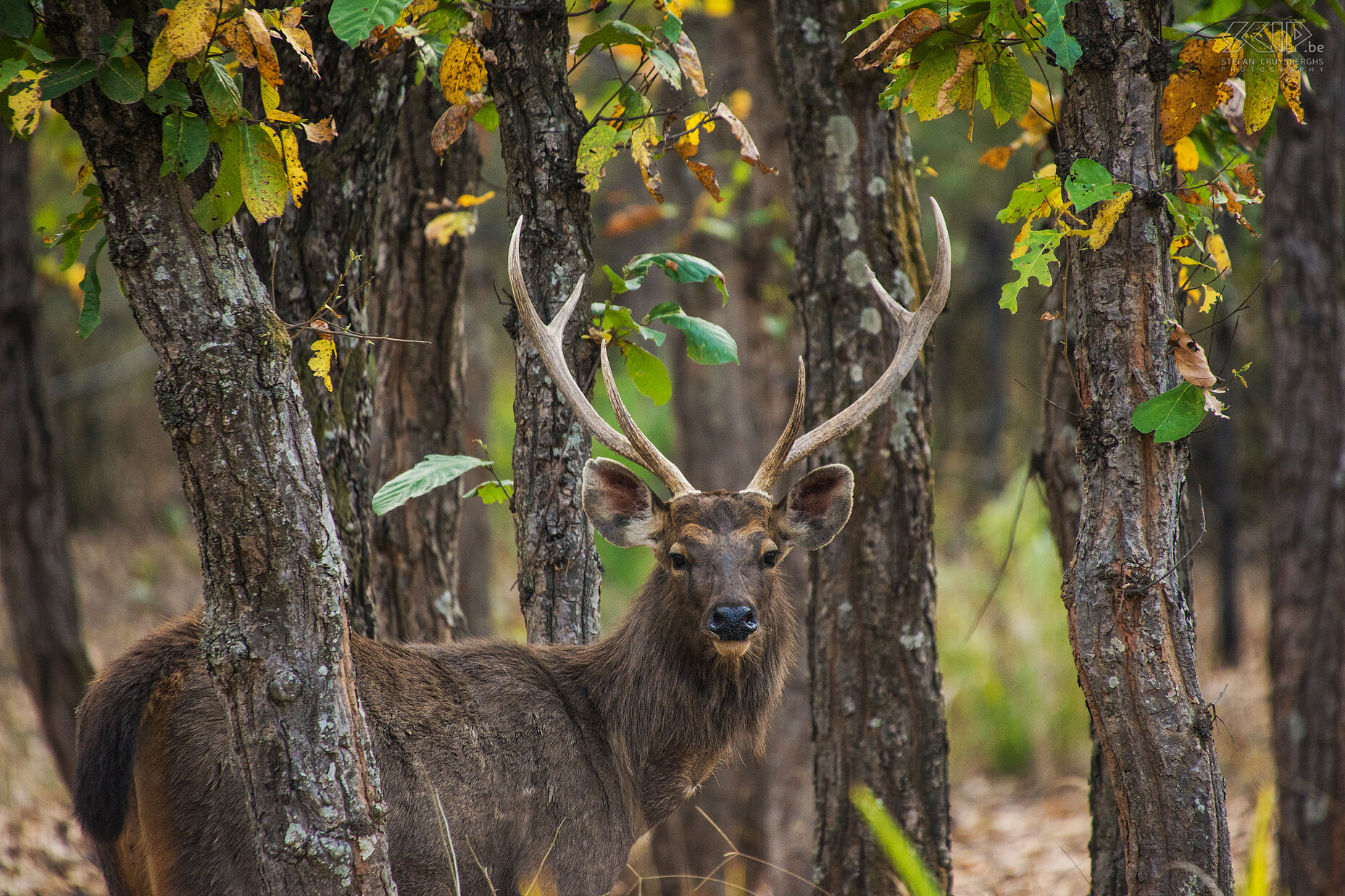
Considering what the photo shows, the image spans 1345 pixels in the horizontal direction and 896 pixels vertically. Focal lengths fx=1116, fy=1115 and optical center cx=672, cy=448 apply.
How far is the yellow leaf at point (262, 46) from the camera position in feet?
8.86

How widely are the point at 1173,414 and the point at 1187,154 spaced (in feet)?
4.28

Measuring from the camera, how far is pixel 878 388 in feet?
13.6

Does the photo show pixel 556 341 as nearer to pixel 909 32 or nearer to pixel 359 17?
pixel 359 17

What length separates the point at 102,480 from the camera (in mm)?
15023

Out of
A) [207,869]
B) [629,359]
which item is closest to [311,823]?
[207,869]

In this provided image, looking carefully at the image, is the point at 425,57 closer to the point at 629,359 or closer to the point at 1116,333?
the point at 629,359

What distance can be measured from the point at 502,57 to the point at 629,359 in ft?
3.97

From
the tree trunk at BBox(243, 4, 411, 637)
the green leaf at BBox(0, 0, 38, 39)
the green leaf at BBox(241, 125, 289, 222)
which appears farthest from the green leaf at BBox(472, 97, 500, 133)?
the green leaf at BBox(0, 0, 38, 39)

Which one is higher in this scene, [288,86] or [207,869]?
[288,86]

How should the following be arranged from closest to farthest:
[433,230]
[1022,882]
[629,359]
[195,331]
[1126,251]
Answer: [195,331]
[1126,251]
[629,359]
[433,230]
[1022,882]

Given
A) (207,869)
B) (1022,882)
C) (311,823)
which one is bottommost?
(1022,882)

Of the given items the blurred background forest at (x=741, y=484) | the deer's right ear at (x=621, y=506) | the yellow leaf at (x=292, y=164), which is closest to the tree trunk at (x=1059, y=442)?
the blurred background forest at (x=741, y=484)

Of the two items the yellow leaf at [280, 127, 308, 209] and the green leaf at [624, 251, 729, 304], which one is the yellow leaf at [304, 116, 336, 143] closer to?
the yellow leaf at [280, 127, 308, 209]

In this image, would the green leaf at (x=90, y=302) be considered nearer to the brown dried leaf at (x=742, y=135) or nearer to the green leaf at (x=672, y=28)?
the green leaf at (x=672, y=28)
